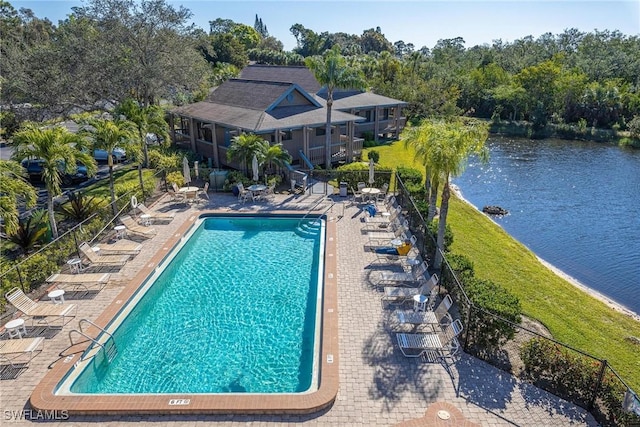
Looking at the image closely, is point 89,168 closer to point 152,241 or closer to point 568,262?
point 152,241

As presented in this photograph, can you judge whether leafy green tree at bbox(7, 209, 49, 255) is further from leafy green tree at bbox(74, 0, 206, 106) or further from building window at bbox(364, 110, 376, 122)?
building window at bbox(364, 110, 376, 122)

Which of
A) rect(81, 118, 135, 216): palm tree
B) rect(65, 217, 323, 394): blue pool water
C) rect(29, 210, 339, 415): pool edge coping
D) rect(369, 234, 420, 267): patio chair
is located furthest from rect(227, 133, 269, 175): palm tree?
rect(29, 210, 339, 415): pool edge coping

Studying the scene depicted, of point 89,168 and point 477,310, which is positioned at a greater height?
point 89,168

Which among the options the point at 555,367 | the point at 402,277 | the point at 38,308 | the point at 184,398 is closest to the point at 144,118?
the point at 38,308

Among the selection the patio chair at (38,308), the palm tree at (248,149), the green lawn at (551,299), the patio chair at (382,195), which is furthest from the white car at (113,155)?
the green lawn at (551,299)

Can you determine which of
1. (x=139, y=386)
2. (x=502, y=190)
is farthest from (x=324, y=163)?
(x=139, y=386)

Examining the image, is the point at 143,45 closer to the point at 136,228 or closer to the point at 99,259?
the point at 136,228
